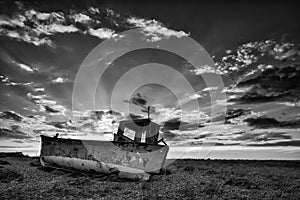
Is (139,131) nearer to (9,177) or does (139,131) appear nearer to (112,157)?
(112,157)

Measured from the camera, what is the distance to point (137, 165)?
14.1m

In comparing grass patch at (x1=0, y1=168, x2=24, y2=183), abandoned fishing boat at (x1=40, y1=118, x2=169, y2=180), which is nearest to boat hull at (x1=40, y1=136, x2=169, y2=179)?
abandoned fishing boat at (x1=40, y1=118, x2=169, y2=180)

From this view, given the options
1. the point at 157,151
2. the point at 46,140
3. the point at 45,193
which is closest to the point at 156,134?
the point at 157,151

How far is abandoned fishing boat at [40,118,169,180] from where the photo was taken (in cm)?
1407

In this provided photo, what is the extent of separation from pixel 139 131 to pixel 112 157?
328 cm

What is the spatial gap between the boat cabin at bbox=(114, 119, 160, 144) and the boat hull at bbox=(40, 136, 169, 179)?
2.06m

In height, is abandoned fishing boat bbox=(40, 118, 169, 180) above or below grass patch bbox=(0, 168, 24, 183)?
above

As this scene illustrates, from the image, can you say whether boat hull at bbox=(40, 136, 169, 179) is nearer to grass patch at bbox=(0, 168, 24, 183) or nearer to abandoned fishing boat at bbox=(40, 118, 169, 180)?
abandoned fishing boat at bbox=(40, 118, 169, 180)

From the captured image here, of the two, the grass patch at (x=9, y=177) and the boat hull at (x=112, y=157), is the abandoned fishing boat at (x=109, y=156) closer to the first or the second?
the boat hull at (x=112, y=157)

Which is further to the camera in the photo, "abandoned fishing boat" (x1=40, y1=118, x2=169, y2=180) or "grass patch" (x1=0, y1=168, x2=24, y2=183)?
"abandoned fishing boat" (x1=40, y1=118, x2=169, y2=180)

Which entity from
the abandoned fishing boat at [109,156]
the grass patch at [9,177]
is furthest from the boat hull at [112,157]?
the grass patch at [9,177]

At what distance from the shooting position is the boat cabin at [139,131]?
1642cm

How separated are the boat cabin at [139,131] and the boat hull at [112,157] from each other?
2.06m

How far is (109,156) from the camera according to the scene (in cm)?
1416
